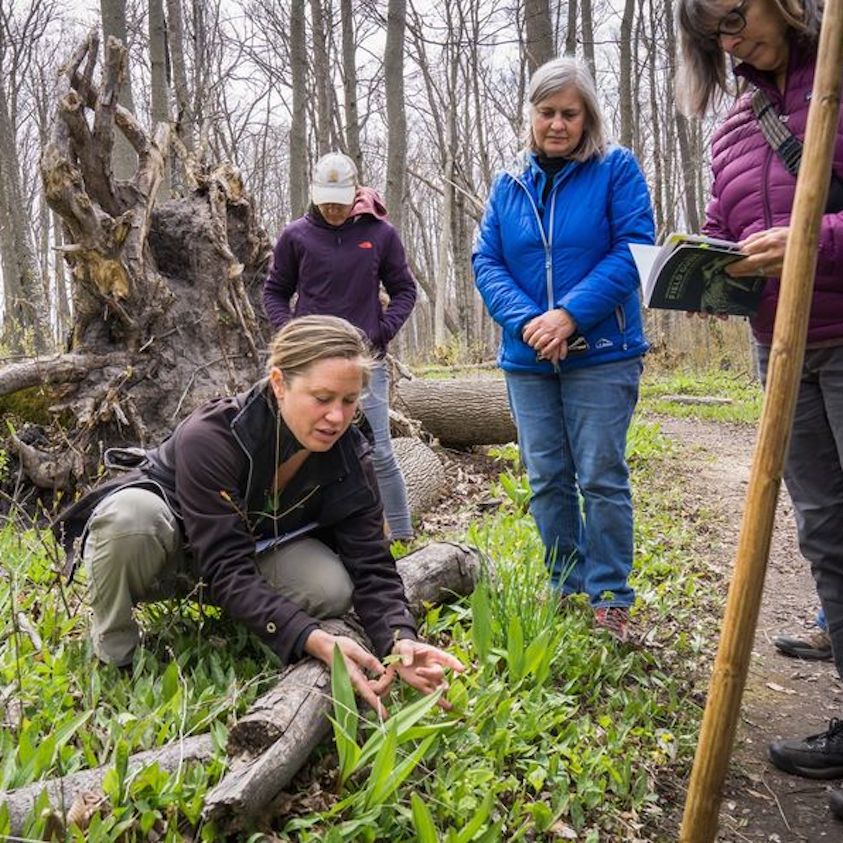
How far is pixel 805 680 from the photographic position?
336cm

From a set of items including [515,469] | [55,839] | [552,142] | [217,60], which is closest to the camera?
[55,839]

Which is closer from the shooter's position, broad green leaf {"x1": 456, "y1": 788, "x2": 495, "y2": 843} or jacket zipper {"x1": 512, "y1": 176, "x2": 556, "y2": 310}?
broad green leaf {"x1": 456, "y1": 788, "x2": 495, "y2": 843}

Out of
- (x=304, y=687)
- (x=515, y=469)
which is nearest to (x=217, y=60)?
(x=515, y=469)

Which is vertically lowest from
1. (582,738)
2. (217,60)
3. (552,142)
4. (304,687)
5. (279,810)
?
(582,738)

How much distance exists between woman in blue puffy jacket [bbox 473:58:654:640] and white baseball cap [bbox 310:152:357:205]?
4.31 ft

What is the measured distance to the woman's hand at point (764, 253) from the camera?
207 cm

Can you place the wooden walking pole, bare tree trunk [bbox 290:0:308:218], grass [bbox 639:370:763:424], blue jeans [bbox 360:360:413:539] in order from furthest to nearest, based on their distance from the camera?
bare tree trunk [bbox 290:0:308:218]
grass [bbox 639:370:763:424]
blue jeans [bbox 360:360:413:539]
the wooden walking pole

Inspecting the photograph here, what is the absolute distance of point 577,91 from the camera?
297 cm

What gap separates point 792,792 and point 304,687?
1.57 metres

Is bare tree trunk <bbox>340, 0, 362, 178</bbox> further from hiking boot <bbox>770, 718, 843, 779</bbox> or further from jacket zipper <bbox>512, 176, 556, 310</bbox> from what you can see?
hiking boot <bbox>770, 718, 843, 779</bbox>

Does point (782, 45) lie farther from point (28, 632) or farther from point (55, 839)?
point (28, 632)

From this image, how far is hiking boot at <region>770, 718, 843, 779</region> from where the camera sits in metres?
2.62

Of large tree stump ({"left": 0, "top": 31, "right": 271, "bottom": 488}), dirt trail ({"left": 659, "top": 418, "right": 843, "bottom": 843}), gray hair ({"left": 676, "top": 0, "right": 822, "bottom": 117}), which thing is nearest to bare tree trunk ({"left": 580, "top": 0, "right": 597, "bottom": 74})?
large tree stump ({"left": 0, "top": 31, "right": 271, "bottom": 488})

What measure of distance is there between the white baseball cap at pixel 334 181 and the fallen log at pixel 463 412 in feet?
9.61
